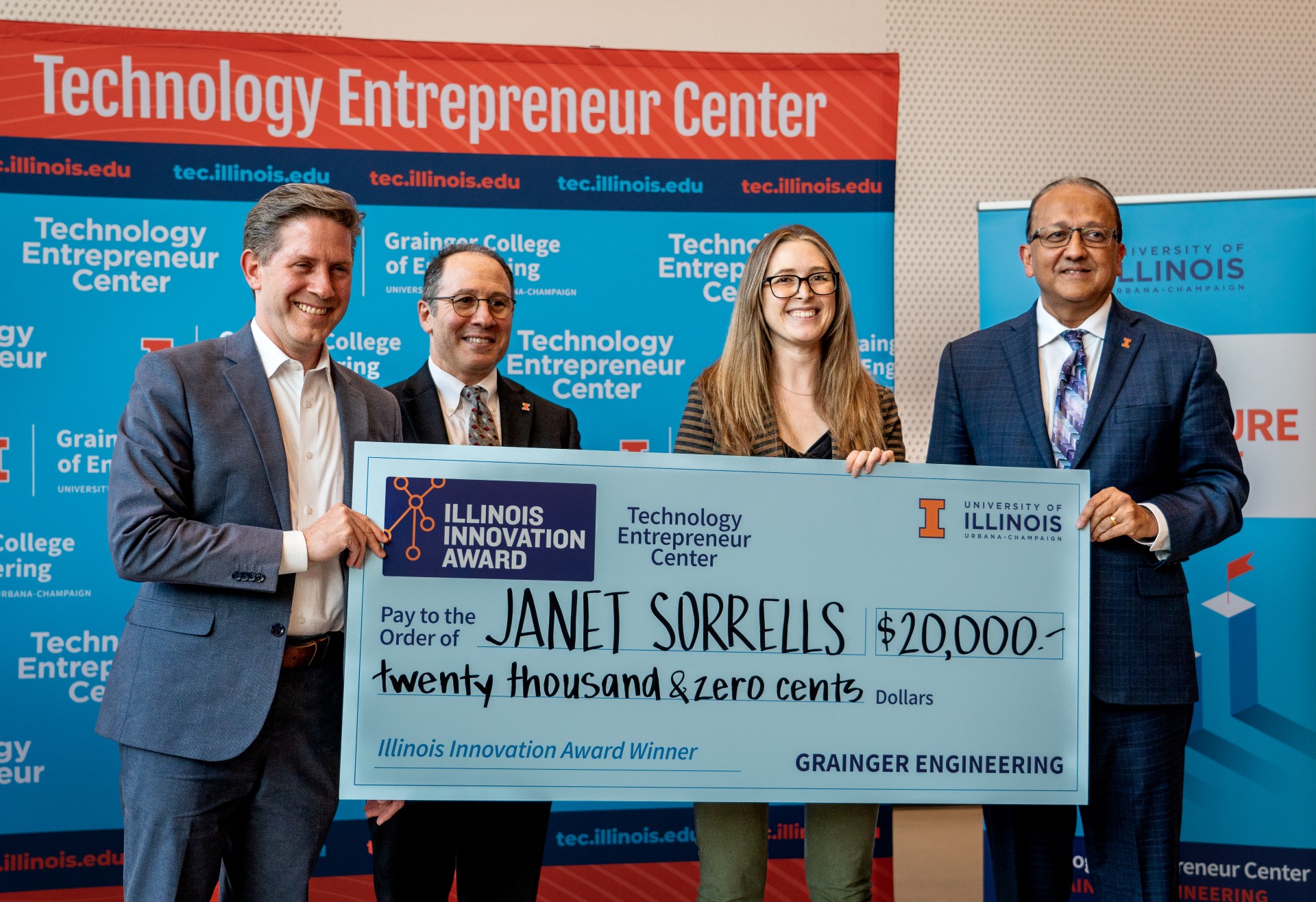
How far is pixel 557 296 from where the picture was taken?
373cm

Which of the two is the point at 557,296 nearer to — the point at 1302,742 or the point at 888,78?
the point at 888,78

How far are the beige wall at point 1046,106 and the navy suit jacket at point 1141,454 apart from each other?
1.51 metres

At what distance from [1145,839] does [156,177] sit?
372cm

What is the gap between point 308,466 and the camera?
6.84 ft

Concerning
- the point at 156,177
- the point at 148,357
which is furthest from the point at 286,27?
the point at 148,357

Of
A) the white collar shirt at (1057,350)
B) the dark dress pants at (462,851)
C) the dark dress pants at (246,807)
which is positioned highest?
the white collar shirt at (1057,350)

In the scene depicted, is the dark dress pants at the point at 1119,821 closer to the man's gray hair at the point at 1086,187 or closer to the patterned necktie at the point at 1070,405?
the patterned necktie at the point at 1070,405

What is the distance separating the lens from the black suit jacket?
256 centimetres

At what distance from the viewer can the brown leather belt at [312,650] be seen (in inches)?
79.7

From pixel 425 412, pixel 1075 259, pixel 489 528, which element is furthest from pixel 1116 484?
pixel 425 412

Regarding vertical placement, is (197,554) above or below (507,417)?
below

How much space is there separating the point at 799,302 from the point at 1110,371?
2.53 ft

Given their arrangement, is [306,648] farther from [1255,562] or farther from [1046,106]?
[1046,106]

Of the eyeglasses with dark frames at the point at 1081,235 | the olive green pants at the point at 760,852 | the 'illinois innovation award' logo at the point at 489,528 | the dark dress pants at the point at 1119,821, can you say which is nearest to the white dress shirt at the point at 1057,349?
the eyeglasses with dark frames at the point at 1081,235
